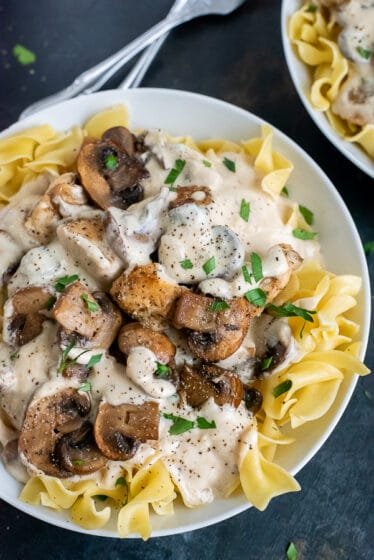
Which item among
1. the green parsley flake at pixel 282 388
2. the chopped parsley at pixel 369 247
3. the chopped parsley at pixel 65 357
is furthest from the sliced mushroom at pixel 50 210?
the chopped parsley at pixel 369 247

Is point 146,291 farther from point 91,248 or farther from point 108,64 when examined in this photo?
point 108,64

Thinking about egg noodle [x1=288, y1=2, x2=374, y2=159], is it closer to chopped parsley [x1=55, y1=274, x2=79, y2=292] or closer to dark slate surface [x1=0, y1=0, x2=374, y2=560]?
dark slate surface [x1=0, y1=0, x2=374, y2=560]

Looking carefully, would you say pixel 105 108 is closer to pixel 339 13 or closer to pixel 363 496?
pixel 339 13

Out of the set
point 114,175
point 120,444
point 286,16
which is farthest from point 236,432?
point 286,16

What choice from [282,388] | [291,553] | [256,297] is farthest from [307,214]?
[291,553]

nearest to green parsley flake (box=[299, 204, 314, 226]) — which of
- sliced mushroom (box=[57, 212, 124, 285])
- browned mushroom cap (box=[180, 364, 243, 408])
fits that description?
browned mushroom cap (box=[180, 364, 243, 408])
